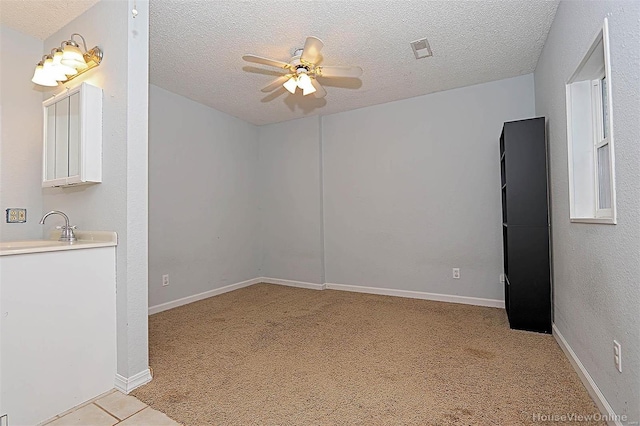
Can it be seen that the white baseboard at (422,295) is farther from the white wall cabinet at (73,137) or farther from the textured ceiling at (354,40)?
the white wall cabinet at (73,137)

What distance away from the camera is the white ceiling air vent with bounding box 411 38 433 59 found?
2.69 m

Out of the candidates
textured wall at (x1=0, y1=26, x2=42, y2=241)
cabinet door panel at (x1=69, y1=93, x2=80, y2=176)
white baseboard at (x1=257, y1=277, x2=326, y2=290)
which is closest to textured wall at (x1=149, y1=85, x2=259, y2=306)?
white baseboard at (x1=257, y1=277, x2=326, y2=290)

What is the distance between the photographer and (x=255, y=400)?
179cm

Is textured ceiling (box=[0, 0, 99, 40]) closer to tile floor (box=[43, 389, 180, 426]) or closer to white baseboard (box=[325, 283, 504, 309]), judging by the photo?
tile floor (box=[43, 389, 180, 426])

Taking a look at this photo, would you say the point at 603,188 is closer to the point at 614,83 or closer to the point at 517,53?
the point at 614,83

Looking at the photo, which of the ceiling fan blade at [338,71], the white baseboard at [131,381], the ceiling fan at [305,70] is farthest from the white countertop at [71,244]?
the ceiling fan blade at [338,71]

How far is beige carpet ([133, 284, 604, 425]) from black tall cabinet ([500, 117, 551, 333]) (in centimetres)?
20

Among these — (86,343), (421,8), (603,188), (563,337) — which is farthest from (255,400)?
(421,8)

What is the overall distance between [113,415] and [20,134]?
88.5 inches

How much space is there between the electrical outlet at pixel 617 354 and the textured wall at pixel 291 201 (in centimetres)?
330

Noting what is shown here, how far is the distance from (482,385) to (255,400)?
4.36ft

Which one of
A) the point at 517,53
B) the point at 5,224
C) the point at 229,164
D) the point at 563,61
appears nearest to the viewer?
the point at 563,61

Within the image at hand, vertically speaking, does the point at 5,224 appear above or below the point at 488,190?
below

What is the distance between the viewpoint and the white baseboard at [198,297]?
3500 millimetres
